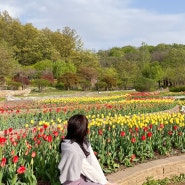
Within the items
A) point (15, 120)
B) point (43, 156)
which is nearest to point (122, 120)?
point (43, 156)

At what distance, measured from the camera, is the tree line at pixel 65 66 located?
4060cm

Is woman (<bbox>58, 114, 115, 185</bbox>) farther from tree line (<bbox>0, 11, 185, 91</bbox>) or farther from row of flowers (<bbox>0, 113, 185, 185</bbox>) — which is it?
tree line (<bbox>0, 11, 185, 91</bbox>)

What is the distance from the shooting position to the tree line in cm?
4060

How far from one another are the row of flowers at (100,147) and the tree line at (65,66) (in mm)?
30233

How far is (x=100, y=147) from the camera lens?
4.77m

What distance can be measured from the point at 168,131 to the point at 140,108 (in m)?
5.72

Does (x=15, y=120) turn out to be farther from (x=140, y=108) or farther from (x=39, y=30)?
(x=39, y=30)

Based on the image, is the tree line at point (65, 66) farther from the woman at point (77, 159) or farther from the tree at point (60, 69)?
the woman at point (77, 159)

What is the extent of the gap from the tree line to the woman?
32989mm

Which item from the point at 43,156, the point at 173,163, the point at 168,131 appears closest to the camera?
the point at 43,156

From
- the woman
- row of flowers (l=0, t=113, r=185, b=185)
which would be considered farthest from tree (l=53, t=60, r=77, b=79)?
the woman

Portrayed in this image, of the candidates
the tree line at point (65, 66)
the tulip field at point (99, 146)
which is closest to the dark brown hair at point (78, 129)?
the tulip field at point (99, 146)

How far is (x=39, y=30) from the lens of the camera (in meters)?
67.8

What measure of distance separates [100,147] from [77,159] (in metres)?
1.72
